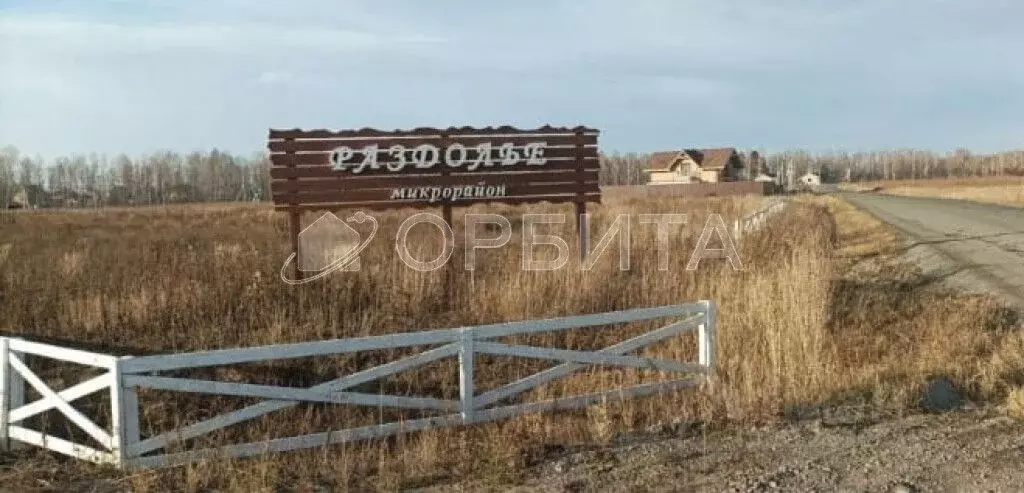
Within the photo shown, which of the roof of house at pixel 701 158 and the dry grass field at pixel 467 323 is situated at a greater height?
the roof of house at pixel 701 158

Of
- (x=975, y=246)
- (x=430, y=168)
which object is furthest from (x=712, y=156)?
(x=430, y=168)

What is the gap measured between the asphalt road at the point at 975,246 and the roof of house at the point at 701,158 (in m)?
59.2

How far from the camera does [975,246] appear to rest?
18531 mm

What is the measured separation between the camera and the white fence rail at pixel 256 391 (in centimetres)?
509

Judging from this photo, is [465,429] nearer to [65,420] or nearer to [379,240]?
[65,420]

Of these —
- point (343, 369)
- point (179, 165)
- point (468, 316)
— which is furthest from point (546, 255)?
point (179, 165)

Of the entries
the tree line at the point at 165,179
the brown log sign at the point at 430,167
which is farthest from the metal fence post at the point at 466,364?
the tree line at the point at 165,179

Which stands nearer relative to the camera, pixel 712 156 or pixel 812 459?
pixel 812 459

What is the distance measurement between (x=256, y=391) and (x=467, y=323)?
481cm

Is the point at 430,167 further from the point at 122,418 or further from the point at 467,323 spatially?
the point at 122,418

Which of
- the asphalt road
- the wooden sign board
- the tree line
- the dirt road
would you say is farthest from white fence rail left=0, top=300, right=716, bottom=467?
the tree line

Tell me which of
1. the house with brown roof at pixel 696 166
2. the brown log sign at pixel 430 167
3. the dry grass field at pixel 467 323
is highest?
the house with brown roof at pixel 696 166

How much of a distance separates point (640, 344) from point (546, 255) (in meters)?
5.49

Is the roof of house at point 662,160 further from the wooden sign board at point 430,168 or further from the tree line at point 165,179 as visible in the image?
the wooden sign board at point 430,168
